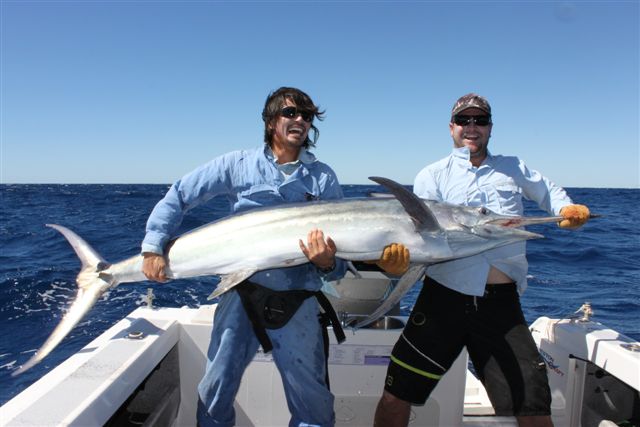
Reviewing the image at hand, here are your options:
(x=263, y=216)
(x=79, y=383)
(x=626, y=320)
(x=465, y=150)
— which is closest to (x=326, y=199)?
(x=263, y=216)

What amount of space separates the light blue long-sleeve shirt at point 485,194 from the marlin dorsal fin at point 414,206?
464mm

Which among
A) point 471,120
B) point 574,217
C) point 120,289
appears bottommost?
point 120,289

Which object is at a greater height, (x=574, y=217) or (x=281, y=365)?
(x=574, y=217)

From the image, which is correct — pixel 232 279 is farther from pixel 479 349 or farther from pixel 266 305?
pixel 479 349

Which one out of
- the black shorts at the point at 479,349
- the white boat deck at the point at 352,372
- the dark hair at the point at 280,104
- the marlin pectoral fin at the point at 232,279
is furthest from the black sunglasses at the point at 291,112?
the white boat deck at the point at 352,372

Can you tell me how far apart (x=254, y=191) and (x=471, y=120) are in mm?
1537

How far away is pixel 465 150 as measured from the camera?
3133mm

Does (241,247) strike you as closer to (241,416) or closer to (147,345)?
(147,345)

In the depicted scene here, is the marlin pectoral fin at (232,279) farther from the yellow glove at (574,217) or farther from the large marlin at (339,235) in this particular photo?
the yellow glove at (574,217)

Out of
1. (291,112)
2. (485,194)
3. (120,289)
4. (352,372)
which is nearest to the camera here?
(291,112)

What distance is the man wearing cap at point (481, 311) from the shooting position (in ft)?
8.92

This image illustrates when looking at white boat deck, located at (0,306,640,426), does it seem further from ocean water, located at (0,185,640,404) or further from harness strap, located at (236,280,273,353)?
ocean water, located at (0,185,640,404)

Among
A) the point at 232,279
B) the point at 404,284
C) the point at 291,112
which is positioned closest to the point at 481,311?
the point at 404,284

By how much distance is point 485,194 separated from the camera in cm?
304
